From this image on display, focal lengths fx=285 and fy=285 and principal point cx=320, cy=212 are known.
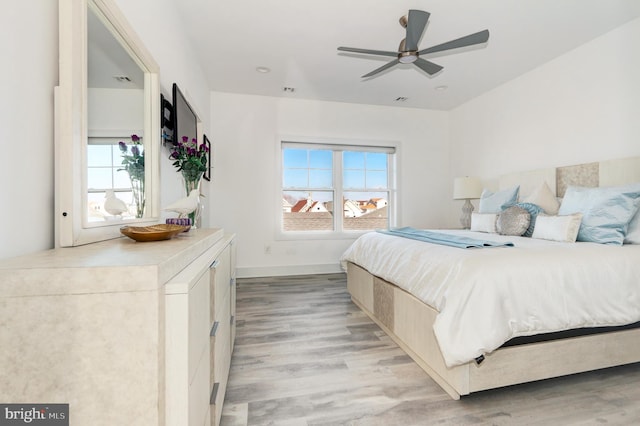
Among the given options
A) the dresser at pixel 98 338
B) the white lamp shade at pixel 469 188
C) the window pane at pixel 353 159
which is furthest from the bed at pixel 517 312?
the window pane at pixel 353 159

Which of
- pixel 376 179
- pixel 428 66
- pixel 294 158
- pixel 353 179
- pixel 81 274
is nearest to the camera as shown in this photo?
pixel 81 274

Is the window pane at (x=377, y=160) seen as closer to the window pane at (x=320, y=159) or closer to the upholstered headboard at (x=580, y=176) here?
the window pane at (x=320, y=159)

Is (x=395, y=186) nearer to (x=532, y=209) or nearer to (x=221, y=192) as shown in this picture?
(x=532, y=209)

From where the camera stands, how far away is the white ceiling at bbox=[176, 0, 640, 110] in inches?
94.0

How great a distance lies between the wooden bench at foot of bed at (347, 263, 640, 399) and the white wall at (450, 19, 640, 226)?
194 centimetres

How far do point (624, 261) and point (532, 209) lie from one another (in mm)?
1207

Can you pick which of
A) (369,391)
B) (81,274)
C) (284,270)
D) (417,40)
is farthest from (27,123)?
(284,270)

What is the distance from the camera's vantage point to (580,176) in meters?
2.94

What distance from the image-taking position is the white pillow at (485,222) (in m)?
3.10

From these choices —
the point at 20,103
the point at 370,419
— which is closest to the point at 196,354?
the point at 20,103

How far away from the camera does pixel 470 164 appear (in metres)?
4.56

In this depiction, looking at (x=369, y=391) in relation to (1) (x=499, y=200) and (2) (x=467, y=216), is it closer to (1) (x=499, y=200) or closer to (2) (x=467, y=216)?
(1) (x=499, y=200)

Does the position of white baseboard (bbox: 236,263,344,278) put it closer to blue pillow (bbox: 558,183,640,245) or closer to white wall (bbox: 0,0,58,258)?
blue pillow (bbox: 558,183,640,245)

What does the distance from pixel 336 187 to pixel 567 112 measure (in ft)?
9.79
